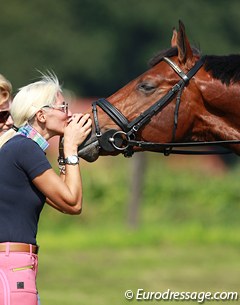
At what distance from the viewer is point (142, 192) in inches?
512

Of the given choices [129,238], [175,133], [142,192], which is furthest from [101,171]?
[175,133]

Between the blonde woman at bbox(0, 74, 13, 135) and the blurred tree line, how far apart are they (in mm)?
30212

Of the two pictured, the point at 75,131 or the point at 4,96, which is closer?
the point at 75,131

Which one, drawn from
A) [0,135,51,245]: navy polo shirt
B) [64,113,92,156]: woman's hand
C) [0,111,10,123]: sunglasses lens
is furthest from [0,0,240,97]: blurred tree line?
[0,135,51,245]: navy polo shirt

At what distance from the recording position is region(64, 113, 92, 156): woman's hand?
4691 millimetres

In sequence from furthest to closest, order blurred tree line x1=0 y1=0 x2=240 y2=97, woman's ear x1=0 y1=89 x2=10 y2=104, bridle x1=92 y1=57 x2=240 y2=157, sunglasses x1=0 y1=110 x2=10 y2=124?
blurred tree line x1=0 y1=0 x2=240 y2=97, sunglasses x1=0 y1=110 x2=10 y2=124, woman's ear x1=0 y1=89 x2=10 y2=104, bridle x1=92 y1=57 x2=240 y2=157

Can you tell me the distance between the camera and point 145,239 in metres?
11.9

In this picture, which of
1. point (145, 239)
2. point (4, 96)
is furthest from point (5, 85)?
point (145, 239)

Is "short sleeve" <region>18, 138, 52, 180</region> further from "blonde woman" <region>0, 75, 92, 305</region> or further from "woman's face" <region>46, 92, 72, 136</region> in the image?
"woman's face" <region>46, 92, 72, 136</region>

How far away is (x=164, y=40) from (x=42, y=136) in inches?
1264

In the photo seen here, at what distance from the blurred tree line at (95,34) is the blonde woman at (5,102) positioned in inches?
1189

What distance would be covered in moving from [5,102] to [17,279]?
4.74ft

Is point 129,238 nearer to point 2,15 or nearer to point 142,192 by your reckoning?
point 142,192

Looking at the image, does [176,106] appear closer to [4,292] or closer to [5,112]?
[5,112]
